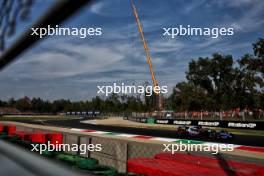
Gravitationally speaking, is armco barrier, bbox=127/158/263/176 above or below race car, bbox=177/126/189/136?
above

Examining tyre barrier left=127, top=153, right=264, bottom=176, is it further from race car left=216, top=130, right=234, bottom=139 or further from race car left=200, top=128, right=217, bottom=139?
race car left=200, top=128, right=217, bottom=139

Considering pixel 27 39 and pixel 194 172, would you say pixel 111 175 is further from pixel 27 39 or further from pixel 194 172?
pixel 27 39

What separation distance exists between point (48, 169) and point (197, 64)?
62194 millimetres

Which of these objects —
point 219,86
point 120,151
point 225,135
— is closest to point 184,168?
point 120,151

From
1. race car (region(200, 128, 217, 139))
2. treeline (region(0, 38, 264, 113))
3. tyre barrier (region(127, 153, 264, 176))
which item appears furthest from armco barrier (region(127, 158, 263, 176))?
treeline (region(0, 38, 264, 113))

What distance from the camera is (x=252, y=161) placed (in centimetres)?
770

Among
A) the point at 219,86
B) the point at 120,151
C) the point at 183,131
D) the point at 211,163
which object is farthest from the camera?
the point at 219,86

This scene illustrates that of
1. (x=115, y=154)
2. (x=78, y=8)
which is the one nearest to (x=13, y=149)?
(x=78, y=8)

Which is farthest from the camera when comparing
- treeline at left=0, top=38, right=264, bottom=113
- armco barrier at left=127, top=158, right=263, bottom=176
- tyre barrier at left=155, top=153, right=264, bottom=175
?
treeline at left=0, top=38, right=264, bottom=113

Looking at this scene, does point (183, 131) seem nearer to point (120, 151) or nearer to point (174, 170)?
point (120, 151)

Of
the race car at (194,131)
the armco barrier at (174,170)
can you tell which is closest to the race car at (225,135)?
→ the race car at (194,131)

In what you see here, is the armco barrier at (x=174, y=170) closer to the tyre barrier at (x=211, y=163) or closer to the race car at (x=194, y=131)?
the tyre barrier at (x=211, y=163)

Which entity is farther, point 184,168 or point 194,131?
point 194,131

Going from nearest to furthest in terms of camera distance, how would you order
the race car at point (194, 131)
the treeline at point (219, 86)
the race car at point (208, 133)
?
the race car at point (208, 133), the race car at point (194, 131), the treeline at point (219, 86)
